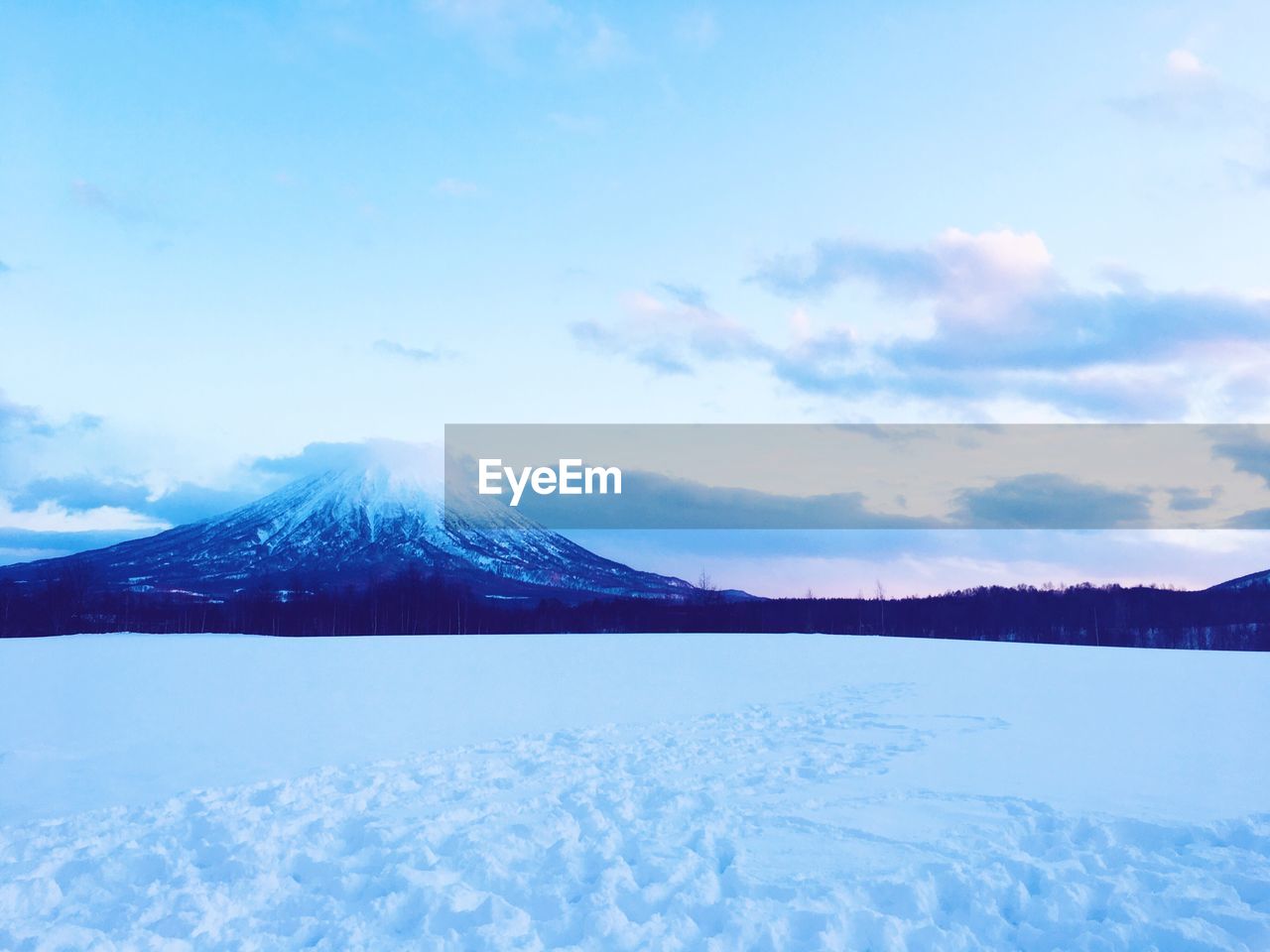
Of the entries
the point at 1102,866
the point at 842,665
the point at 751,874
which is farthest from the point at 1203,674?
the point at 751,874

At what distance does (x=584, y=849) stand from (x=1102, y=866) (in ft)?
11.0

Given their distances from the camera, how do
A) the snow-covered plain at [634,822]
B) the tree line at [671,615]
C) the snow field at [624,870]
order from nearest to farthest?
the snow field at [624,870], the snow-covered plain at [634,822], the tree line at [671,615]

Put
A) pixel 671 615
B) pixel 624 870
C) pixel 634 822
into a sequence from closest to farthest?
pixel 624 870
pixel 634 822
pixel 671 615

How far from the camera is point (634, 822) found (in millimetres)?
6727

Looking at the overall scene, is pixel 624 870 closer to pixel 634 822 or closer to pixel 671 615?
pixel 634 822

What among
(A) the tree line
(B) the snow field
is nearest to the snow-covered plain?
(B) the snow field

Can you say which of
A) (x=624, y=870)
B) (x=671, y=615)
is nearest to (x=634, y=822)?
→ (x=624, y=870)

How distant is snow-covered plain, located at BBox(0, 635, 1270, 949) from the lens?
4.81 metres

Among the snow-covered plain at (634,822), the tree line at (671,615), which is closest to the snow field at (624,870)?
the snow-covered plain at (634,822)

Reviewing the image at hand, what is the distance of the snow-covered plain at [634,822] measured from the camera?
481cm

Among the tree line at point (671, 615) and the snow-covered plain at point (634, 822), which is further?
the tree line at point (671, 615)

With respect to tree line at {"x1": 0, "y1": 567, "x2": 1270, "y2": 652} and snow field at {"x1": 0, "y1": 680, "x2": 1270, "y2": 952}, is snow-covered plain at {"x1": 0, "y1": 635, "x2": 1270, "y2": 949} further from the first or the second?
tree line at {"x1": 0, "y1": 567, "x2": 1270, "y2": 652}

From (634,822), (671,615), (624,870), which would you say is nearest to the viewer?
(624,870)

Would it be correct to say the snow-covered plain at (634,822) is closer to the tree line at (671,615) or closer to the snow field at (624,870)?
the snow field at (624,870)
